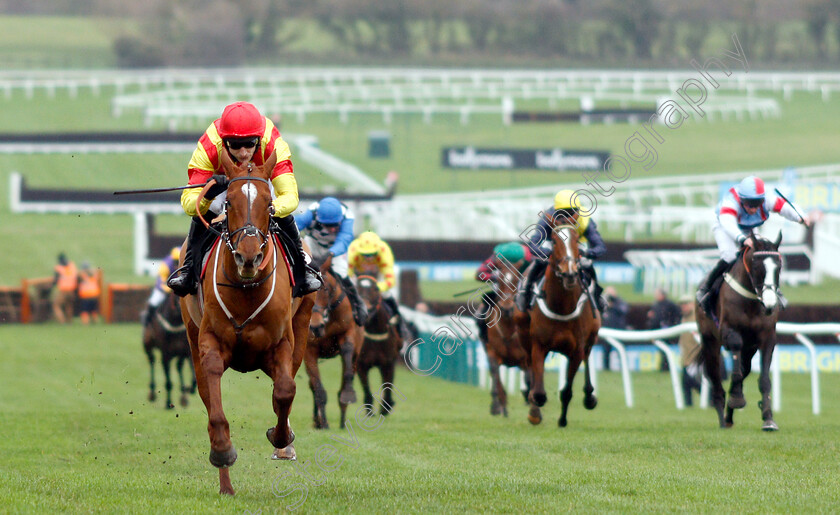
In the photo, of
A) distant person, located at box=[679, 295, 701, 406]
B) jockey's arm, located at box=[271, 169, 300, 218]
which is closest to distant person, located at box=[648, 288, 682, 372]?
distant person, located at box=[679, 295, 701, 406]

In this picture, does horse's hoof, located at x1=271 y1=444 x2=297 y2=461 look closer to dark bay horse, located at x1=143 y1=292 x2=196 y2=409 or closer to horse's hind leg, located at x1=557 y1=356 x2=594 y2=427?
horse's hind leg, located at x1=557 y1=356 x2=594 y2=427

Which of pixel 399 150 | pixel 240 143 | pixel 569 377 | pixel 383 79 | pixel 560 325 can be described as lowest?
pixel 569 377

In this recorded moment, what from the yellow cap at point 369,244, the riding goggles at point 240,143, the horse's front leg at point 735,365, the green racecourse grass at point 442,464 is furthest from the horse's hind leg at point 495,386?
the riding goggles at point 240,143

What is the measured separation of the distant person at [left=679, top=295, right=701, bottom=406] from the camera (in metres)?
14.8

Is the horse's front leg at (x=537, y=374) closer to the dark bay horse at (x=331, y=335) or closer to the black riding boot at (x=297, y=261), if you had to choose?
the dark bay horse at (x=331, y=335)

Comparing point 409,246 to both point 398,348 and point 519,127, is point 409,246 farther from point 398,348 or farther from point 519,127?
point 519,127

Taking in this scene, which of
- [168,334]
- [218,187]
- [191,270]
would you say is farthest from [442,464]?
[168,334]

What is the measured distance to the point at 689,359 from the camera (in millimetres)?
14828

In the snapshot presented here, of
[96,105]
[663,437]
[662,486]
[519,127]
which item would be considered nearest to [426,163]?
[519,127]

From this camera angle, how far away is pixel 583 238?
1021 centimetres

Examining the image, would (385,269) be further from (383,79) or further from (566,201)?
(383,79)

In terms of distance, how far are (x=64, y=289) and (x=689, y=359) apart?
12.1 m

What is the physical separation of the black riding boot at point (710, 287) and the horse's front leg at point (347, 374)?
2868mm

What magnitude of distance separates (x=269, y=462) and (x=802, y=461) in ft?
10.8
